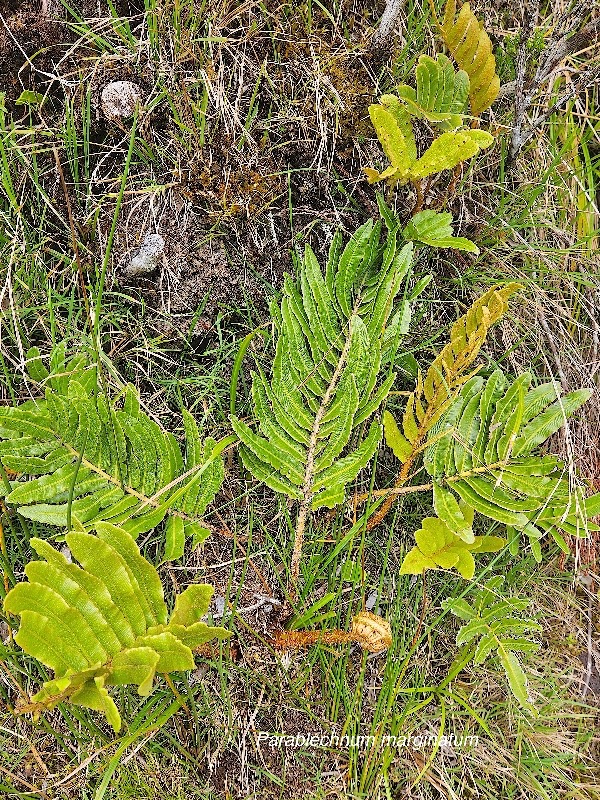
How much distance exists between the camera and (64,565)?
1563mm

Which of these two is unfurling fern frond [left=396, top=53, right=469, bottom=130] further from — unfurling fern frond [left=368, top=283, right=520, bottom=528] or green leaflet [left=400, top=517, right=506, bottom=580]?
green leaflet [left=400, top=517, right=506, bottom=580]

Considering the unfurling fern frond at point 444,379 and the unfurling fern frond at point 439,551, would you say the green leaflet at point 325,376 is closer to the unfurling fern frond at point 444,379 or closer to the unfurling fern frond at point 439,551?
the unfurling fern frond at point 444,379

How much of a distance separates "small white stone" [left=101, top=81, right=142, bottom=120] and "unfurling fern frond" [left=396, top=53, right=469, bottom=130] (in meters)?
0.81

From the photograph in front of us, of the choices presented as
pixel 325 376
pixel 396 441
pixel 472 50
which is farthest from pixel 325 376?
pixel 472 50

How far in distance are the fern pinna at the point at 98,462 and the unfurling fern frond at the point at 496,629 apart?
848 mm

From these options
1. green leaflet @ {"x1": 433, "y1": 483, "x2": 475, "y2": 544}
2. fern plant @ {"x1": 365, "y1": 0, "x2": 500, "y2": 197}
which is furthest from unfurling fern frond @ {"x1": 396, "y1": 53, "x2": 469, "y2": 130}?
green leaflet @ {"x1": 433, "y1": 483, "x2": 475, "y2": 544}

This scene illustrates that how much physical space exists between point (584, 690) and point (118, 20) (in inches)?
105

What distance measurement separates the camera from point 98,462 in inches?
75.5

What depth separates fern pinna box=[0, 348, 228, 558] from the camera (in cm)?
187

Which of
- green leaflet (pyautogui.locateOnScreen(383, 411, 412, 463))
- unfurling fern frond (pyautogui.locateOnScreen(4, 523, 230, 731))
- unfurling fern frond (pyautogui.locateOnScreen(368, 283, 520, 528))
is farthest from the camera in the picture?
green leaflet (pyautogui.locateOnScreen(383, 411, 412, 463))

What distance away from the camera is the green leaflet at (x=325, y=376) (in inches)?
77.3

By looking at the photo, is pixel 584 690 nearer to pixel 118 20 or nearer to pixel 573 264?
pixel 573 264

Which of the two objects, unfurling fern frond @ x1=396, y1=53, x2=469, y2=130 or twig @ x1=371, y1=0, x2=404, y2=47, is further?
twig @ x1=371, y1=0, x2=404, y2=47

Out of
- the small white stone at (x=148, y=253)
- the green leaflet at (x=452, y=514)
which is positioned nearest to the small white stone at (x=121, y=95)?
the small white stone at (x=148, y=253)
